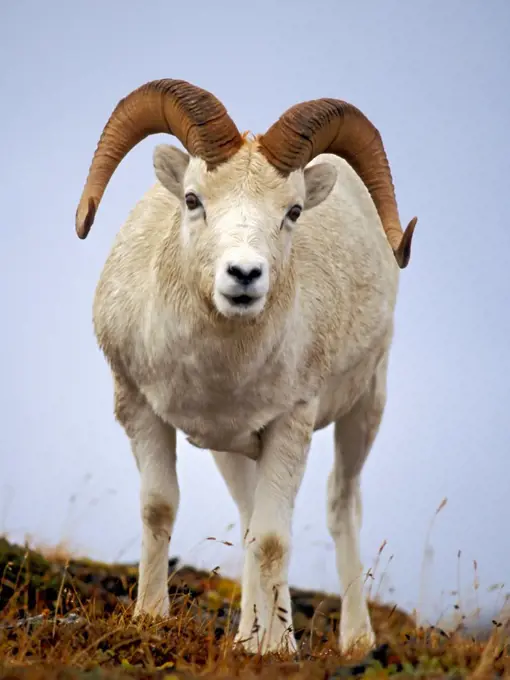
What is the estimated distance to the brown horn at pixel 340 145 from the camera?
27.6 feet

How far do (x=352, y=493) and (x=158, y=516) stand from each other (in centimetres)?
274

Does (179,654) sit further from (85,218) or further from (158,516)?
(85,218)

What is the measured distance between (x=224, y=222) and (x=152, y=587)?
10.0 ft

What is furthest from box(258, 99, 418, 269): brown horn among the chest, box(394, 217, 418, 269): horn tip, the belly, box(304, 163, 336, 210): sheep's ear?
the belly

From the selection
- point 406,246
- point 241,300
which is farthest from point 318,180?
point 241,300

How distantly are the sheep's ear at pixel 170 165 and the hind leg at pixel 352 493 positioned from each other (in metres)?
3.37

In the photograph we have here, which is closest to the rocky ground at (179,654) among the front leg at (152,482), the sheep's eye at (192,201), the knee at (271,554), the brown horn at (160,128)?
the front leg at (152,482)

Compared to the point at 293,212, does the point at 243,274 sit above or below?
below

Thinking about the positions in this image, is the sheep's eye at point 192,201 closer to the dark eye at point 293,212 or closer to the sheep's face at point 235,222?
the sheep's face at point 235,222

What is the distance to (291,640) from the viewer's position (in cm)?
864

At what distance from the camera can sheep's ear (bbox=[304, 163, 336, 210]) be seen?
8.77 m

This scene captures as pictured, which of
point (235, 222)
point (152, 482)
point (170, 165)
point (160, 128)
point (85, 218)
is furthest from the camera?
point (152, 482)

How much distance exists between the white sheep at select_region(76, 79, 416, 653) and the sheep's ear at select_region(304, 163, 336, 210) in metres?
0.01

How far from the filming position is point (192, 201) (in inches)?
324
